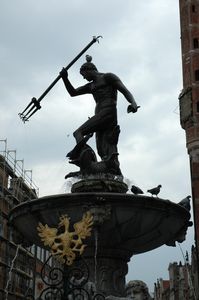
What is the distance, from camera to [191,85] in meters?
49.3

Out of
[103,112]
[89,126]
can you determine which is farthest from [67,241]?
[103,112]

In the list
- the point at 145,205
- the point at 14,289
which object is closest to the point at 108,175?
the point at 145,205

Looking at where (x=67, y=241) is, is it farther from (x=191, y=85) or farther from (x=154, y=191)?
(x=191, y=85)

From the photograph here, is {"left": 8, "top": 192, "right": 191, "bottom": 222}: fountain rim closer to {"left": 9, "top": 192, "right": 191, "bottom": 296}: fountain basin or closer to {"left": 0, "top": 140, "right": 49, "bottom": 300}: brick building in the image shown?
{"left": 9, "top": 192, "right": 191, "bottom": 296}: fountain basin

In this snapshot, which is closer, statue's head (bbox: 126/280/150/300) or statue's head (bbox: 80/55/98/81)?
statue's head (bbox: 126/280/150/300)

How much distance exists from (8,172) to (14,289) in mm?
7129

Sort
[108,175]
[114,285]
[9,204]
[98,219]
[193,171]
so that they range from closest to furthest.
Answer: [98,219] < [114,285] < [108,175] < [9,204] < [193,171]

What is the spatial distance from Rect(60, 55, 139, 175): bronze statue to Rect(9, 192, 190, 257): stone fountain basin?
1205 millimetres

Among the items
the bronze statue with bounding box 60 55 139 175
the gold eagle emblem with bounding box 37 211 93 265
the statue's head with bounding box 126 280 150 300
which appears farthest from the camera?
the bronze statue with bounding box 60 55 139 175

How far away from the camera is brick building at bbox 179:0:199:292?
4675 centimetres

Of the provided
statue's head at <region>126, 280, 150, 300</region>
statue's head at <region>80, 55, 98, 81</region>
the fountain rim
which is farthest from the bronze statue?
statue's head at <region>126, 280, 150, 300</region>

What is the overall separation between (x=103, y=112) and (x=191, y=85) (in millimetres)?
40647

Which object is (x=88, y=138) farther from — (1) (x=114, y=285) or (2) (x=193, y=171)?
(2) (x=193, y=171)

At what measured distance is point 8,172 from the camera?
35688 millimetres
